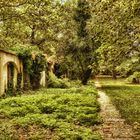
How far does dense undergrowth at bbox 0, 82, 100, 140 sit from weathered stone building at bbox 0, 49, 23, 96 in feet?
16.8

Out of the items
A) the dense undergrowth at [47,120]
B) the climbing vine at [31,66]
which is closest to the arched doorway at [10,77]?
the climbing vine at [31,66]

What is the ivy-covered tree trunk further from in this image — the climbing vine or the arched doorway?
the arched doorway

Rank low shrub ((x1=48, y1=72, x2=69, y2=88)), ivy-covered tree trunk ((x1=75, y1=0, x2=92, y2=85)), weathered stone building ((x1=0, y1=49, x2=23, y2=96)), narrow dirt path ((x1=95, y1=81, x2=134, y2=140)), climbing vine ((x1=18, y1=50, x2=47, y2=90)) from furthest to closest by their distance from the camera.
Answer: ivy-covered tree trunk ((x1=75, y1=0, x2=92, y2=85)) → low shrub ((x1=48, y1=72, x2=69, y2=88)) → climbing vine ((x1=18, y1=50, x2=47, y2=90)) → weathered stone building ((x1=0, y1=49, x2=23, y2=96)) → narrow dirt path ((x1=95, y1=81, x2=134, y2=140))

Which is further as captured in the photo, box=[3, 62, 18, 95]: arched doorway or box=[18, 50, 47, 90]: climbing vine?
box=[18, 50, 47, 90]: climbing vine

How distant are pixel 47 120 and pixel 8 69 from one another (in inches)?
489

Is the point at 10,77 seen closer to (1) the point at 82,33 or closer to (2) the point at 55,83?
(2) the point at 55,83

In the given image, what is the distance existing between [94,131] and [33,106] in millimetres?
4540

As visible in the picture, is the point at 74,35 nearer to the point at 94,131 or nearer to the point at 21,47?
the point at 21,47

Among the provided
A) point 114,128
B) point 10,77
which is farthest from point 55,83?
point 114,128

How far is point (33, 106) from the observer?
15.1m

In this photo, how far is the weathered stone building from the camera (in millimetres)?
21552

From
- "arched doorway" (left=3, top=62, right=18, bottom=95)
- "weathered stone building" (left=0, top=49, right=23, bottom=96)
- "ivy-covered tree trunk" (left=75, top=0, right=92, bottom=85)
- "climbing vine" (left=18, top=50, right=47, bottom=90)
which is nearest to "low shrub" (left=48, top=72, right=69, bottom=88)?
"climbing vine" (left=18, top=50, right=47, bottom=90)

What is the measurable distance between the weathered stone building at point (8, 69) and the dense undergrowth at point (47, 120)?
5128 mm

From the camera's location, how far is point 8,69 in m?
24.2
